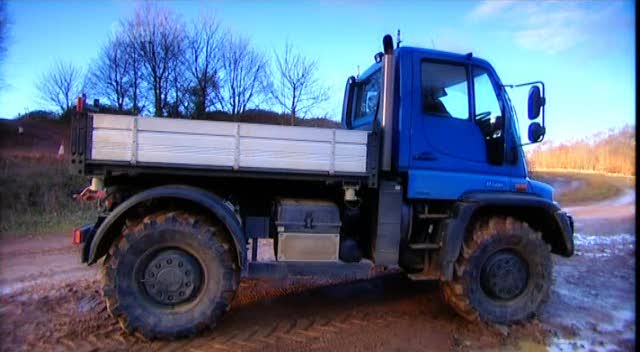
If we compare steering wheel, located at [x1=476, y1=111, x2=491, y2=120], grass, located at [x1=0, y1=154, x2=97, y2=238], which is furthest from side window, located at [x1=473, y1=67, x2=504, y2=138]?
grass, located at [x1=0, y1=154, x2=97, y2=238]

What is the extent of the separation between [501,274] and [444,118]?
182 cm

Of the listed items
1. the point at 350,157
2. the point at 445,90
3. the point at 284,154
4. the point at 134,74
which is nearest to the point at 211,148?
the point at 284,154

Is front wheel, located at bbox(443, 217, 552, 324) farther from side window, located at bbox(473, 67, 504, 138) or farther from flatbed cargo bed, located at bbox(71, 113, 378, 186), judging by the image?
flatbed cargo bed, located at bbox(71, 113, 378, 186)

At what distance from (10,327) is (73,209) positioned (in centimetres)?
978

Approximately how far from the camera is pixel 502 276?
5.43 metres

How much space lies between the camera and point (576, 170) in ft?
116

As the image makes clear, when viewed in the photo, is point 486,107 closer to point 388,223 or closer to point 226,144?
point 388,223

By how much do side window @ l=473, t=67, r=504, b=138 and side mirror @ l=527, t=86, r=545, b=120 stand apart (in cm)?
35

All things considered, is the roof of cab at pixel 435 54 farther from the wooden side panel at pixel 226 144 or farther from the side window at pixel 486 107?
the wooden side panel at pixel 226 144

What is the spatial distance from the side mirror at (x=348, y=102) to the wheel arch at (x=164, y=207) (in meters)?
2.57

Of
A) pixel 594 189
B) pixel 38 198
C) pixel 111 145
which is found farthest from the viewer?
pixel 594 189

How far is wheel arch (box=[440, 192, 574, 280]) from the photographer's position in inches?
207

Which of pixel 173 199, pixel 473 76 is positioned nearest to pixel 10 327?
pixel 173 199

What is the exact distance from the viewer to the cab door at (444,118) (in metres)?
5.35
